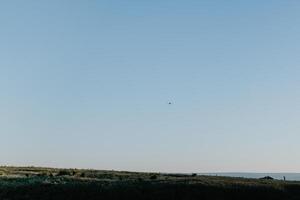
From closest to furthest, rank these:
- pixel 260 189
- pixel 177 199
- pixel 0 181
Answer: pixel 177 199
pixel 260 189
pixel 0 181

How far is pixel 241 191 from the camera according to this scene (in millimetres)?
64812

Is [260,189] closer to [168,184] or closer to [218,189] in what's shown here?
[218,189]

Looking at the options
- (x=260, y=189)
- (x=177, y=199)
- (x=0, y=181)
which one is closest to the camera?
(x=177, y=199)

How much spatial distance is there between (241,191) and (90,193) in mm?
15757

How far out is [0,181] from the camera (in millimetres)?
71312

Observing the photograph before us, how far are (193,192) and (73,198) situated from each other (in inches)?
481

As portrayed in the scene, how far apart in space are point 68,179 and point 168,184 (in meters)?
13.9

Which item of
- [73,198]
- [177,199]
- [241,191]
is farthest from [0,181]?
[241,191]

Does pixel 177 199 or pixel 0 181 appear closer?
pixel 177 199

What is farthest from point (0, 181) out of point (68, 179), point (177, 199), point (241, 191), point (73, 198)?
point (241, 191)

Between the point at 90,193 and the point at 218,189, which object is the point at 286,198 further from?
the point at 90,193

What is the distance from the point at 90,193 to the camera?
207ft

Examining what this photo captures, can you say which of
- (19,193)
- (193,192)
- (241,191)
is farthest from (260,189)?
(19,193)

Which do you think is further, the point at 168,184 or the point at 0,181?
the point at 0,181
